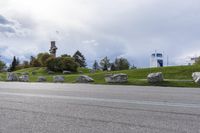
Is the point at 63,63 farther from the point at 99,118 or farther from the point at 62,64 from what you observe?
the point at 99,118

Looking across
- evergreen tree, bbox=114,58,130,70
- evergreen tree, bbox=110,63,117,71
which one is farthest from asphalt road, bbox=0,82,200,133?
evergreen tree, bbox=114,58,130,70

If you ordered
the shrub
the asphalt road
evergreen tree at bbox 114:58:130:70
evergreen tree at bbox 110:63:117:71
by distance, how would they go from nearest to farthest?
the asphalt road → the shrub → evergreen tree at bbox 110:63:117:71 → evergreen tree at bbox 114:58:130:70

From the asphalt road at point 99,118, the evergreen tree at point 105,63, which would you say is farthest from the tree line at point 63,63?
the asphalt road at point 99,118

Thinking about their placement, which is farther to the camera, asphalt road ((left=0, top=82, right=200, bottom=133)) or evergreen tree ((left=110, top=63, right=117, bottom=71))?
evergreen tree ((left=110, top=63, right=117, bottom=71))

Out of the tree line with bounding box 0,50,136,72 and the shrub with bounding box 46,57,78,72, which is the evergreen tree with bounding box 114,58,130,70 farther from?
the shrub with bounding box 46,57,78,72

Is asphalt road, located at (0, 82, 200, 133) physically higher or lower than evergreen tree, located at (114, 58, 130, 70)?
lower

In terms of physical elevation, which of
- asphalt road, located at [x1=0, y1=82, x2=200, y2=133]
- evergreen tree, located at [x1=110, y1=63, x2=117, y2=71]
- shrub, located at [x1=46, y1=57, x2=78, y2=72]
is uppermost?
evergreen tree, located at [x1=110, y1=63, x2=117, y2=71]

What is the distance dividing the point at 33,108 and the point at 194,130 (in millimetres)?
4258

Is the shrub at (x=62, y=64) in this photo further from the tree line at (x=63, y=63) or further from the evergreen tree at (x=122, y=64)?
the evergreen tree at (x=122, y=64)

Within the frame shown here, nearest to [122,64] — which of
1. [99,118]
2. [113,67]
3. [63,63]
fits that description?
[113,67]

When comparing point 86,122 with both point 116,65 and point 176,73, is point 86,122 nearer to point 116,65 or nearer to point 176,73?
point 176,73

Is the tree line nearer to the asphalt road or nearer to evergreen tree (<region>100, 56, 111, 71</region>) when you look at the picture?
evergreen tree (<region>100, 56, 111, 71</region>)

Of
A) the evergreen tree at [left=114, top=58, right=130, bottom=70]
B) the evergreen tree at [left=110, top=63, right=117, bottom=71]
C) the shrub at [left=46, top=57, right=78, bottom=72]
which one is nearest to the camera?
the shrub at [left=46, top=57, right=78, bottom=72]

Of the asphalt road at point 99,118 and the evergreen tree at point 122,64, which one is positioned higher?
the evergreen tree at point 122,64
